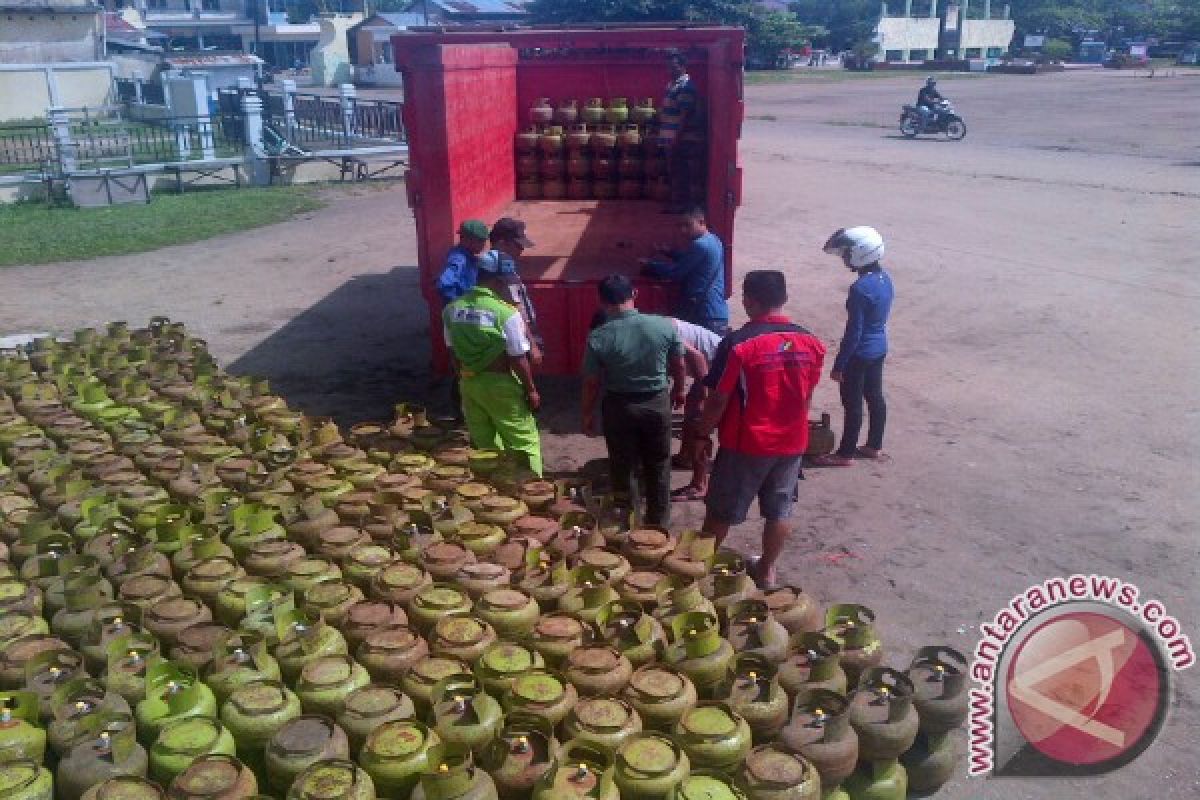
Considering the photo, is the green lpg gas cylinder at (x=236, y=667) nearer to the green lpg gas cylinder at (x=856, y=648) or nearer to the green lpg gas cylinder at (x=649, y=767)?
the green lpg gas cylinder at (x=649, y=767)

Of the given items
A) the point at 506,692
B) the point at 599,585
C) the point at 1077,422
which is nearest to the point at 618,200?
the point at 1077,422

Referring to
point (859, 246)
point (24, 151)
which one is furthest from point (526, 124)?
point (24, 151)

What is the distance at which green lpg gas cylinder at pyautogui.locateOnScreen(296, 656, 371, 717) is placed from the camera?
339cm

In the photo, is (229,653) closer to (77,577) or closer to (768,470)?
(77,577)

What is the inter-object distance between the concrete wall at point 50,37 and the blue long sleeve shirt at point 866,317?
111ft

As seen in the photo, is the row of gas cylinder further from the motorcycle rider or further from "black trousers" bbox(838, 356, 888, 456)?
the motorcycle rider

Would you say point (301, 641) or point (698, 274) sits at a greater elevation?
point (698, 274)

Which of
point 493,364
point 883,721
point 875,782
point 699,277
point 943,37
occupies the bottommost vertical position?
point 875,782

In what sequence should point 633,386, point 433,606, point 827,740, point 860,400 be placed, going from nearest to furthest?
1. point 827,740
2. point 433,606
3. point 633,386
4. point 860,400

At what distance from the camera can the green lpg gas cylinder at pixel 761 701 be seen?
3422 mm

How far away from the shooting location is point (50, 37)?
1284 inches

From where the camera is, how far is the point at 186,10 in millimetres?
63125

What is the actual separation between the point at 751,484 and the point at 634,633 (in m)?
1.51

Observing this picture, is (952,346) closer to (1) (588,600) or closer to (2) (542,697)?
(1) (588,600)
